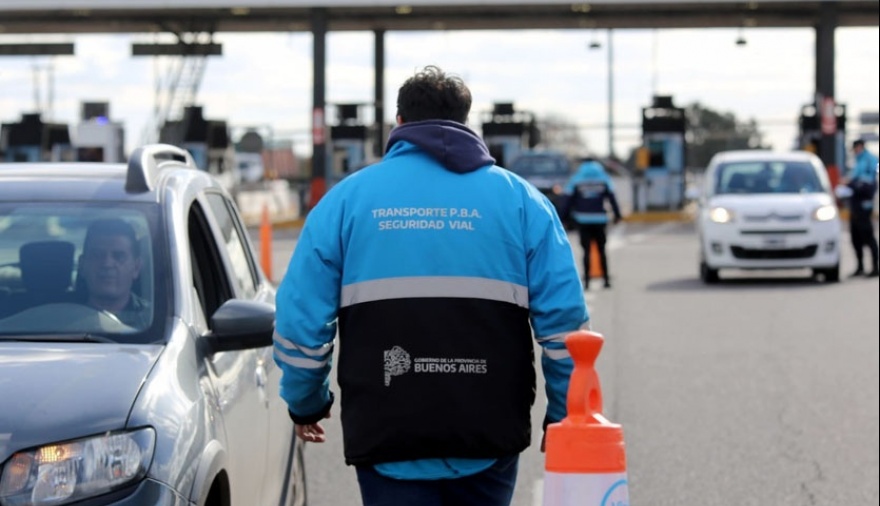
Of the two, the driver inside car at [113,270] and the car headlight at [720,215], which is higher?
the driver inside car at [113,270]

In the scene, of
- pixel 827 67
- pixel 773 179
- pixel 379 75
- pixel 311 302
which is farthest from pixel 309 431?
pixel 379 75

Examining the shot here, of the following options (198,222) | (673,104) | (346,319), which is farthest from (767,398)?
(673,104)

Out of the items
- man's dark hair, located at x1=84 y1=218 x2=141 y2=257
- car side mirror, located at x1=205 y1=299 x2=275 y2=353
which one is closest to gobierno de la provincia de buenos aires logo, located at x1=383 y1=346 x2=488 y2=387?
car side mirror, located at x1=205 y1=299 x2=275 y2=353

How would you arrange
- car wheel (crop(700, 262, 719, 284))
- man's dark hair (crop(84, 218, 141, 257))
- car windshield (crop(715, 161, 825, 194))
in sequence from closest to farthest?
man's dark hair (crop(84, 218, 141, 257)) < car wheel (crop(700, 262, 719, 284)) < car windshield (crop(715, 161, 825, 194))

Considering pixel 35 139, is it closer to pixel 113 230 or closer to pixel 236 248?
pixel 236 248

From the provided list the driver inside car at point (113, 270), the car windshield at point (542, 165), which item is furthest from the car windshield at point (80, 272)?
the car windshield at point (542, 165)

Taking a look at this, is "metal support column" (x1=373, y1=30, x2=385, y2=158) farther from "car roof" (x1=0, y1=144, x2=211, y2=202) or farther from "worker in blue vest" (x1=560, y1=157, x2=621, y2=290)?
"car roof" (x1=0, y1=144, x2=211, y2=202)

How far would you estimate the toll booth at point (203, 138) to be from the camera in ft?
147

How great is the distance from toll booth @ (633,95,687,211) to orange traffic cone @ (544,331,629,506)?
136 ft

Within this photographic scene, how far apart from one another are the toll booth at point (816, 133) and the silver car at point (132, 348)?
127 ft

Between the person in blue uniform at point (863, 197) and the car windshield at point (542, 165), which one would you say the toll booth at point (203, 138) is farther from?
the person in blue uniform at point (863, 197)

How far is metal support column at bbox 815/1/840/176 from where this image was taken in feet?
141

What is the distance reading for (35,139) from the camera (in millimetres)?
46406

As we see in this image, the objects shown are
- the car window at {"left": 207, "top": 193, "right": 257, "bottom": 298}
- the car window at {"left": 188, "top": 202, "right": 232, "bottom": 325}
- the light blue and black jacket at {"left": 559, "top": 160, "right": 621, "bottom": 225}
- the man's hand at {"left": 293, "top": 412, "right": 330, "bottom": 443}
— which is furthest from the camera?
the light blue and black jacket at {"left": 559, "top": 160, "right": 621, "bottom": 225}
